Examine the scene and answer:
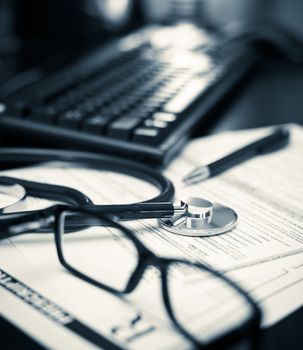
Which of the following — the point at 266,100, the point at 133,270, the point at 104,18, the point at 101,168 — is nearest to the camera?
the point at 133,270

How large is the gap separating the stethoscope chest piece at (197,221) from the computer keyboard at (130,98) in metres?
0.12

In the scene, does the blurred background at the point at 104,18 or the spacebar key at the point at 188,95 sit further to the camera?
the blurred background at the point at 104,18

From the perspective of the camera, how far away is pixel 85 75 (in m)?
0.72

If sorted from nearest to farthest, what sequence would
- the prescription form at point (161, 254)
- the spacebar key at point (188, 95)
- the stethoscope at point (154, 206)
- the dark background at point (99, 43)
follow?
the prescription form at point (161, 254)
the stethoscope at point (154, 206)
the spacebar key at point (188, 95)
the dark background at point (99, 43)

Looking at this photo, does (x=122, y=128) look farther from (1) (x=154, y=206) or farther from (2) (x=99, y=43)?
(2) (x=99, y=43)

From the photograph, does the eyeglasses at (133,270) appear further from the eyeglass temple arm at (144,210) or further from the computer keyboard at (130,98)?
the computer keyboard at (130,98)

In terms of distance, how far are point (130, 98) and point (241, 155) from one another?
0.50 ft

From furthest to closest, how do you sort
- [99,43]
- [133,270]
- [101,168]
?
[99,43] < [101,168] < [133,270]

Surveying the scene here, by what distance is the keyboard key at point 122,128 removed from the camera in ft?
1.74

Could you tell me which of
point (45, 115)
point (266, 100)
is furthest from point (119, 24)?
point (45, 115)

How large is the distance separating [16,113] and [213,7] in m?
0.67

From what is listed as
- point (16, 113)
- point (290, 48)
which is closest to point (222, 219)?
point (16, 113)

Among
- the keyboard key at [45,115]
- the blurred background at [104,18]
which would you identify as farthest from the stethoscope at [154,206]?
the blurred background at [104,18]

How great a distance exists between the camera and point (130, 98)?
2.04 feet
